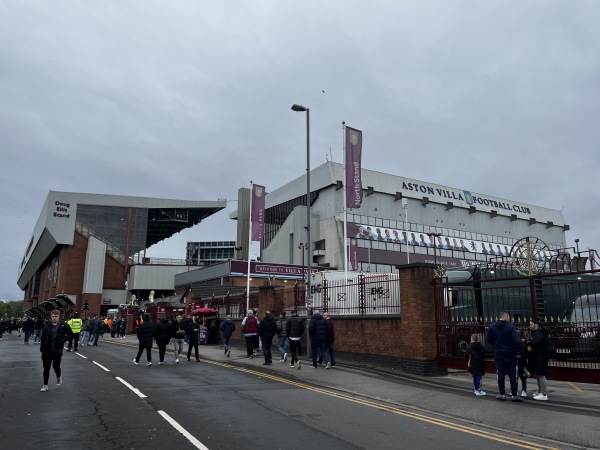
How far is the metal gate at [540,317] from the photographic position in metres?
10.7

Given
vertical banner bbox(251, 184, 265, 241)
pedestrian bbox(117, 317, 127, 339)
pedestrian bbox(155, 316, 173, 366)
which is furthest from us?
pedestrian bbox(117, 317, 127, 339)

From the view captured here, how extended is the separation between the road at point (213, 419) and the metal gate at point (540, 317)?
13.0 feet

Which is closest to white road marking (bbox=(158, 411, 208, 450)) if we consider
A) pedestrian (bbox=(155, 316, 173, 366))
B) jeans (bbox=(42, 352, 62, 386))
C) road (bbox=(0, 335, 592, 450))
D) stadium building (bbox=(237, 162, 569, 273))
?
road (bbox=(0, 335, 592, 450))

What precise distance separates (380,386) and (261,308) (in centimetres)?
1109

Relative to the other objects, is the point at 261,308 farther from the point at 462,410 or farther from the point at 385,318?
the point at 462,410

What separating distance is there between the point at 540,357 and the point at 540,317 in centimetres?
280

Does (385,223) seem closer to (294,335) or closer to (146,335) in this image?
(294,335)

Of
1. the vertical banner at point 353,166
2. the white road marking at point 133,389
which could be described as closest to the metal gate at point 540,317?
the white road marking at point 133,389

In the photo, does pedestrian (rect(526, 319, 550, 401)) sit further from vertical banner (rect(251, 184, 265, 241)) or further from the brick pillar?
vertical banner (rect(251, 184, 265, 241))

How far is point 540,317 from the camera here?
40.7ft

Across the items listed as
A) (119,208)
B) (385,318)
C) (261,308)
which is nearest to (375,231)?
(119,208)

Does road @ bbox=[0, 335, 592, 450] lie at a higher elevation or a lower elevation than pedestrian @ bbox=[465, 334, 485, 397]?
lower

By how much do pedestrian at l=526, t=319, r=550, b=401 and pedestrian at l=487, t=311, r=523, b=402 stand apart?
29 cm

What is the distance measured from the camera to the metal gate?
10742 mm
